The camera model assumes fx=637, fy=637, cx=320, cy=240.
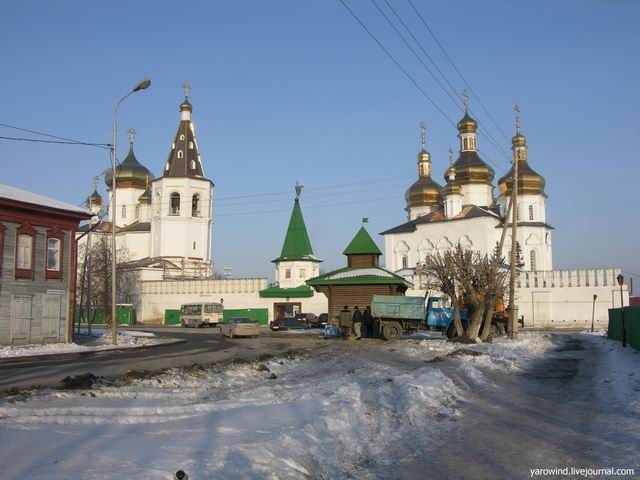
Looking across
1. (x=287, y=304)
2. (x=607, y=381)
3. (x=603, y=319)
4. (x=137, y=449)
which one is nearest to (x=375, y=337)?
(x=607, y=381)

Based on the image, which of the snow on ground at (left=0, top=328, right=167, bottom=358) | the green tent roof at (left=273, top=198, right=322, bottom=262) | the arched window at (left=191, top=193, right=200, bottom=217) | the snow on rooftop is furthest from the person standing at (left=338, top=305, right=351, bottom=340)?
the arched window at (left=191, top=193, right=200, bottom=217)

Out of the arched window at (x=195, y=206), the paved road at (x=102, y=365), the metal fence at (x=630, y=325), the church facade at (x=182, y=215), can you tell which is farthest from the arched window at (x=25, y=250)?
the arched window at (x=195, y=206)

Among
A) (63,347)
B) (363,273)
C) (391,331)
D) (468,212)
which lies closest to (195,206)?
(468,212)

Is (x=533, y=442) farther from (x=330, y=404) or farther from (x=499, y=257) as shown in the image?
(x=499, y=257)

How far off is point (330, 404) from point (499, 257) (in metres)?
21.7

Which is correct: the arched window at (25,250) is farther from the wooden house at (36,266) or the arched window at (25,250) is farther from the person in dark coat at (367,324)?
the person in dark coat at (367,324)

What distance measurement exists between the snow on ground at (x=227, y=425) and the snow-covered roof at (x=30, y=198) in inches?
595

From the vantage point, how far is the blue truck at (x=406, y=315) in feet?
100

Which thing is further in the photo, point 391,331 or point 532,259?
point 532,259

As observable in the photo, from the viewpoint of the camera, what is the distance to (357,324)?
30953 mm

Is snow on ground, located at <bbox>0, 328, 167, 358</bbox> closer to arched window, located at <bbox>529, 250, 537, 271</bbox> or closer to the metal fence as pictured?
the metal fence

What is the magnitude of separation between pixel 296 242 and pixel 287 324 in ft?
56.1

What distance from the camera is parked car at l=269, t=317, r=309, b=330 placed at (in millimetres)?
50572

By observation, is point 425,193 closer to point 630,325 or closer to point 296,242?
point 296,242
